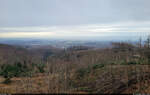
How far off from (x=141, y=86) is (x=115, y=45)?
1413 cm

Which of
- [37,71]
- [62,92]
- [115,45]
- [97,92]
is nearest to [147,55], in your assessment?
[97,92]

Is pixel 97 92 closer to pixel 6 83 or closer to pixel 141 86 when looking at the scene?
pixel 141 86

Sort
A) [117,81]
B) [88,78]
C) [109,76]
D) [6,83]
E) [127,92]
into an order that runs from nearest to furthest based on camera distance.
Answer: [127,92]
[117,81]
[109,76]
[88,78]
[6,83]

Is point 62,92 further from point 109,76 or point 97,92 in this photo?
point 109,76

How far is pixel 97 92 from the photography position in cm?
720

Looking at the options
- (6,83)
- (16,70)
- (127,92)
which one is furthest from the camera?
(16,70)

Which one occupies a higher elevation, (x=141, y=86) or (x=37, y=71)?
(x=141, y=86)

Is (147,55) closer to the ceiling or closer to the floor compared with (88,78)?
closer to the ceiling

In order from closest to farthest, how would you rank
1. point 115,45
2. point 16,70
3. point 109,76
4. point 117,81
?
1. point 117,81
2. point 109,76
3. point 16,70
4. point 115,45

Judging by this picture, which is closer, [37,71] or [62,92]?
[62,92]

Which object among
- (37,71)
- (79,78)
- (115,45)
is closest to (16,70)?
(37,71)

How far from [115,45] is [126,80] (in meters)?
13.7

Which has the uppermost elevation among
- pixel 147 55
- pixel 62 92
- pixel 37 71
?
pixel 147 55

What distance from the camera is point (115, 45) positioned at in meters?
20.5
